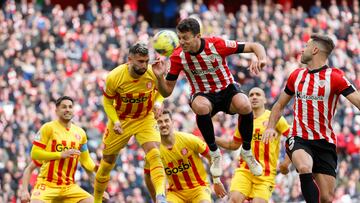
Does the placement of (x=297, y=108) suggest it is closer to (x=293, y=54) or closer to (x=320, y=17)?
(x=293, y=54)

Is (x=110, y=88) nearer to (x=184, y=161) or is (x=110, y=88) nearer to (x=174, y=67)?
(x=174, y=67)

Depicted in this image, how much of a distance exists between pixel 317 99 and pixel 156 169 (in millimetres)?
2617

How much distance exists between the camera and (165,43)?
14.0 m

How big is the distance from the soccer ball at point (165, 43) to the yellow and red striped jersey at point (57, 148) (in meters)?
2.75

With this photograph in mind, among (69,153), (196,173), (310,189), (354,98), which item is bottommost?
(310,189)

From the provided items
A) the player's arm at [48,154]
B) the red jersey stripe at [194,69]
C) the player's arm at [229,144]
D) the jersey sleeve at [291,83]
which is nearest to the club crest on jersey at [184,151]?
the player's arm at [229,144]

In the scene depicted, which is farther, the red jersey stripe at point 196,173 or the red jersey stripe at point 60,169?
the red jersey stripe at point 60,169

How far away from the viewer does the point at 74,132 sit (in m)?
16.2

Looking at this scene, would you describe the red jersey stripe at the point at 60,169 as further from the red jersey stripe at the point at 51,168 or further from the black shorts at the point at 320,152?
the black shorts at the point at 320,152

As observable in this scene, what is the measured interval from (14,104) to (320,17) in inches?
437

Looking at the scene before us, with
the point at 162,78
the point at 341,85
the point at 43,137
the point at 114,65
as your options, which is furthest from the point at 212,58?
the point at 114,65

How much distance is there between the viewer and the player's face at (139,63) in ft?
47.0

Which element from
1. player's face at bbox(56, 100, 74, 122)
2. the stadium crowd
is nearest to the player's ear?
player's face at bbox(56, 100, 74, 122)

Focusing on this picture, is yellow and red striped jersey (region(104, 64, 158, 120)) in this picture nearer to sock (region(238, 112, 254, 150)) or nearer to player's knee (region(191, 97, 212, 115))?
player's knee (region(191, 97, 212, 115))
